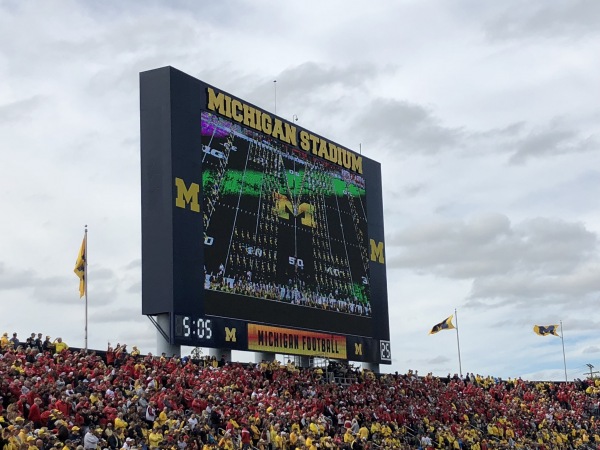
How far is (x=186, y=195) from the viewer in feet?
108

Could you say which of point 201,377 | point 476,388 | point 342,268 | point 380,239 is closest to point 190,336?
point 201,377

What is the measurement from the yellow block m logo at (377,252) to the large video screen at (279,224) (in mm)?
634

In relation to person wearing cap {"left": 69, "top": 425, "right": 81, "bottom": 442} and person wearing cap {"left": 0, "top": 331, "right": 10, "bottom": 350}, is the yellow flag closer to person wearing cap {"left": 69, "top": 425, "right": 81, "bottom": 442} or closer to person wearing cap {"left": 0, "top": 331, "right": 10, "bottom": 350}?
person wearing cap {"left": 0, "top": 331, "right": 10, "bottom": 350}

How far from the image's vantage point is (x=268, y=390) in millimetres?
34344

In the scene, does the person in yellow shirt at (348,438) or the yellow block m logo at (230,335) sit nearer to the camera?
the person in yellow shirt at (348,438)

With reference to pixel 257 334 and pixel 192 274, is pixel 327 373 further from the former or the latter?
pixel 192 274

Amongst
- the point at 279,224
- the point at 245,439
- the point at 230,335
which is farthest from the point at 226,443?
the point at 279,224

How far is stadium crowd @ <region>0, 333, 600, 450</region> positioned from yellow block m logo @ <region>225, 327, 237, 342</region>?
89 centimetres

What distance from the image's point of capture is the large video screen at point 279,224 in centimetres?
3397

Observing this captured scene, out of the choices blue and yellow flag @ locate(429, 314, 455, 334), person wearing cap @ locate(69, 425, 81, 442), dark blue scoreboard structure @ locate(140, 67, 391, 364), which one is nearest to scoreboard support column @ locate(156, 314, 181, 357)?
dark blue scoreboard structure @ locate(140, 67, 391, 364)

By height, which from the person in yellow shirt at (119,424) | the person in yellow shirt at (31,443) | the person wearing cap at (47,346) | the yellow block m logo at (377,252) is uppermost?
the yellow block m logo at (377,252)

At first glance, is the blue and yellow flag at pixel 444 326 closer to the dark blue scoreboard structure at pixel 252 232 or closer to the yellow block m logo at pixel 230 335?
the dark blue scoreboard structure at pixel 252 232

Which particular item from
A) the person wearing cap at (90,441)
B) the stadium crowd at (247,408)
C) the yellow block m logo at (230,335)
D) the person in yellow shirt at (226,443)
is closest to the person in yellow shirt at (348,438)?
the stadium crowd at (247,408)

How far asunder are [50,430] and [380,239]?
A: 67.0 feet
